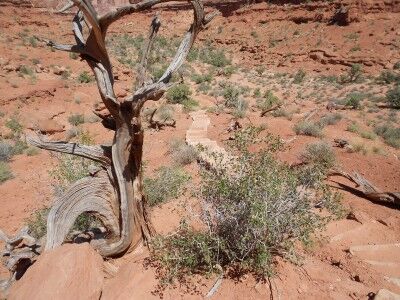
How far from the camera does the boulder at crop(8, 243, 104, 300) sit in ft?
10.4

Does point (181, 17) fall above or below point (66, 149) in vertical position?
below

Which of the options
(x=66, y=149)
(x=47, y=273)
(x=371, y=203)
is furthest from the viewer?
(x=371, y=203)

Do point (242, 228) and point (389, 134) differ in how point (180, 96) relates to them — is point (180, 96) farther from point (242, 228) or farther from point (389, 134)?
point (242, 228)

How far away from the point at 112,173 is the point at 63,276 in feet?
3.72

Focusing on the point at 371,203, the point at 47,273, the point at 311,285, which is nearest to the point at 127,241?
the point at 47,273

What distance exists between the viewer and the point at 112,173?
373 centimetres

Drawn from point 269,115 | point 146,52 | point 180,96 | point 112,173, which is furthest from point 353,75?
point 112,173

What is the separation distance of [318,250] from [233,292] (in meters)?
1.42

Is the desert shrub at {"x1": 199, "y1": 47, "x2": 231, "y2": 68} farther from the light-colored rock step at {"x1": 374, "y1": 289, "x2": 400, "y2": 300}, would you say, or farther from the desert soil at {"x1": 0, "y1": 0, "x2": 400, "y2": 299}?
the light-colored rock step at {"x1": 374, "y1": 289, "x2": 400, "y2": 300}

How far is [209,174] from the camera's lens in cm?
410

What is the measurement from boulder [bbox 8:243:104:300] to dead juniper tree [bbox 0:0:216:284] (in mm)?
239

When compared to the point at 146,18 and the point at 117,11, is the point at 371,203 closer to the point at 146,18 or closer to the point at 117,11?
the point at 117,11

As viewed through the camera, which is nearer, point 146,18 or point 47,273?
point 47,273

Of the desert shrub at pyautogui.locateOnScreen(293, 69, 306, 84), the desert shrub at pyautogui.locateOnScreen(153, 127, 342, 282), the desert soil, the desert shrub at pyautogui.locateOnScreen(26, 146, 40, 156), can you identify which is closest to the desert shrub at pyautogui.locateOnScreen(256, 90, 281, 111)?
the desert soil
